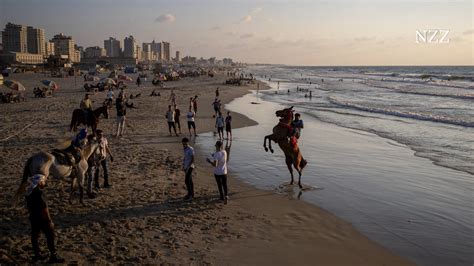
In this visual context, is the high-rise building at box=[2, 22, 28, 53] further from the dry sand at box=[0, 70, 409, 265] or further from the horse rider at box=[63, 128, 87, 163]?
the horse rider at box=[63, 128, 87, 163]

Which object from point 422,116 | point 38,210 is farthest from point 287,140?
point 422,116

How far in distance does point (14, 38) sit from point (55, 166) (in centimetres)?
20013

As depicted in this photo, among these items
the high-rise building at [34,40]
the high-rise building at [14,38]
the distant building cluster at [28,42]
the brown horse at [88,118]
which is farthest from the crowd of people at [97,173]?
the high-rise building at [34,40]

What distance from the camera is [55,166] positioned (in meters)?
7.71

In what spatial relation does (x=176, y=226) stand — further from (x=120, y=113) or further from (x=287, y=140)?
(x=120, y=113)

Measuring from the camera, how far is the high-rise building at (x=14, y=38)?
17275 centimetres

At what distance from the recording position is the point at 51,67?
7644cm

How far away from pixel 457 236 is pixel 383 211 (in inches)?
66.6

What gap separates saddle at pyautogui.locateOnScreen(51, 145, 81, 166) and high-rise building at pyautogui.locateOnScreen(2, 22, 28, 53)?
633 ft

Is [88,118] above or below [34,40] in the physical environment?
below

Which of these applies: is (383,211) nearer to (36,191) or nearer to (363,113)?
(36,191)

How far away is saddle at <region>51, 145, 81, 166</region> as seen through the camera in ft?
25.9

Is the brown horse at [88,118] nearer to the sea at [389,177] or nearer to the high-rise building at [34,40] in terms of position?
the sea at [389,177]

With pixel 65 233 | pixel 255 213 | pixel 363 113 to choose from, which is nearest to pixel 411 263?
pixel 255 213
